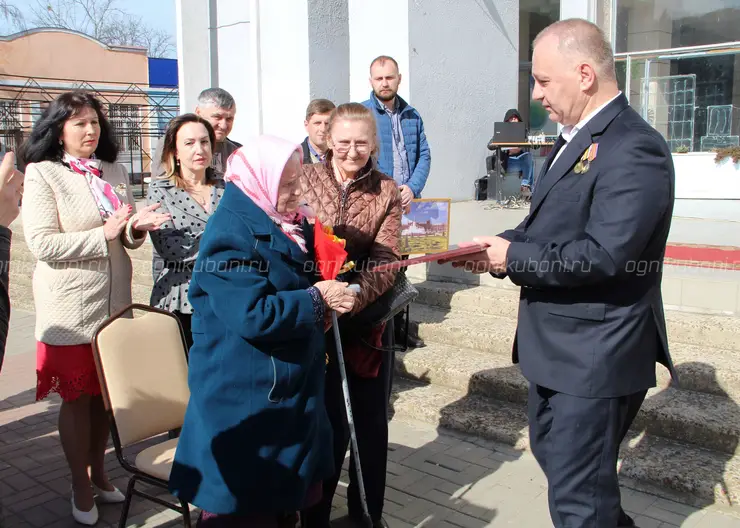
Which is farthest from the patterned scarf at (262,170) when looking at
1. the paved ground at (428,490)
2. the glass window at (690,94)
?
the glass window at (690,94)

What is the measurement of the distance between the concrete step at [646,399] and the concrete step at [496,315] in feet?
1.07

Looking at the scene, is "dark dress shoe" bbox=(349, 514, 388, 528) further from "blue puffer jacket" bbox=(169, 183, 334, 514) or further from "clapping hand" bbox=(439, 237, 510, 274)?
"clapping hand" bbox=(439, 237, 510, 274)

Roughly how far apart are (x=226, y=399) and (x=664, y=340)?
5.43 ft

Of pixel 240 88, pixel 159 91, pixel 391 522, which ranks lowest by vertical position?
pixel 391 522

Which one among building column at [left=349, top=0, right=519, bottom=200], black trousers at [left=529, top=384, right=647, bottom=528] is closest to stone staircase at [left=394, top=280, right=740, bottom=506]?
black trousers at [left=529, top=384, right=647, bottom=528]

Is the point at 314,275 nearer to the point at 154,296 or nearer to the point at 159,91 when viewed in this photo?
the point at 154,296

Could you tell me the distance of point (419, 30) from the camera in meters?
9.15

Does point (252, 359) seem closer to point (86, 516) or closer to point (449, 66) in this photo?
point (86, 516)

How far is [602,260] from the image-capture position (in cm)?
237

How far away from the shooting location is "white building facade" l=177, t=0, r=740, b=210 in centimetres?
913

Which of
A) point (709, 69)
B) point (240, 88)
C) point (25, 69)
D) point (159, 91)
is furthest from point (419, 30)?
point (25, 69)

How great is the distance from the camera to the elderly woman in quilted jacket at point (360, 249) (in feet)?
10.5

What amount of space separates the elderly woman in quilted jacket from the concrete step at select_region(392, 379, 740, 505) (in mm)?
1302

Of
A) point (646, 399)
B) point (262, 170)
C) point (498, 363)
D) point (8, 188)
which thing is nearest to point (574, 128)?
point (262, 170)
